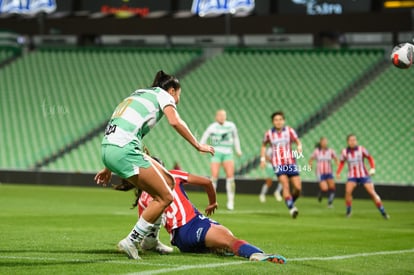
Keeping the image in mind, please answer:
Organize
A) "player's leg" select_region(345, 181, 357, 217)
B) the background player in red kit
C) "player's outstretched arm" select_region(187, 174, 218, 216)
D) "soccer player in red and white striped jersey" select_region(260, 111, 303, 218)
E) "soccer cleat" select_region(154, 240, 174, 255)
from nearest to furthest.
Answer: the background player in red kit → "player's outstretched arm" select_region(187, 174, 218, 216) → "soccer cleat" select_region(154, 240, 174, 255) → "soccer player in red and white striped jersey" select_region(260, 111, 303, 218) → "player's leg" select_region(345, 181, 357, 217)

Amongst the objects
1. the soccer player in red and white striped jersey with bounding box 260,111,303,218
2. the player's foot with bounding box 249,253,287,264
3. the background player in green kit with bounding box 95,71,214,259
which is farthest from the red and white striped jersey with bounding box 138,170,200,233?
the soccer player in red and white striped jersey with bounding box 260,111,303,218

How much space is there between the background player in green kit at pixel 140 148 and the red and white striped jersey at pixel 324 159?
17.5 meters

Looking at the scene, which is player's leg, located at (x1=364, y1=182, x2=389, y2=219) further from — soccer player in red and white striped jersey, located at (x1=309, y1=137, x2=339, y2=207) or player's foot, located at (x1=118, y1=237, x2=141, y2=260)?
player's foot, located at (x1=118, y1=237, x2=141, y2=260)

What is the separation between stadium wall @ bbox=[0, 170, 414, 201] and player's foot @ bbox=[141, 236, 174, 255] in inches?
754

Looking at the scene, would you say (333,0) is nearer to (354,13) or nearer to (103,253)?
(354,13)

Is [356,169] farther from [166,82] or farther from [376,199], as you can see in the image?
[166,82]

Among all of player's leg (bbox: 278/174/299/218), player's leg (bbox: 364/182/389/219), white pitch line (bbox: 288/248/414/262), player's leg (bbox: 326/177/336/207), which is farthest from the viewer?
player's leg (bbox: 326/177/336/207)

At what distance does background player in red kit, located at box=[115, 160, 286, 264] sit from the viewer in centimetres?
1044

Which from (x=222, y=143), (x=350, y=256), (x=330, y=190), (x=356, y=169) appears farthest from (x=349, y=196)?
(x=350, y=256)

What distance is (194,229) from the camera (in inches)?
423

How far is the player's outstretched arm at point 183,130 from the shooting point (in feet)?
32.9

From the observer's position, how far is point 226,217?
61.8 feet

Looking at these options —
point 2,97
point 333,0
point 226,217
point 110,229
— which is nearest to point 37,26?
point 2,97

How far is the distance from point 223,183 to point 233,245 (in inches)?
884
